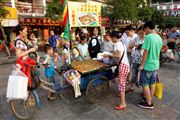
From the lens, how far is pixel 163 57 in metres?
6.54

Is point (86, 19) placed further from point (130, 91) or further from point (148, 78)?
point (148, 78)

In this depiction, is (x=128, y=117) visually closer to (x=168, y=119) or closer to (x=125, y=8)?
(x=168, y=119)

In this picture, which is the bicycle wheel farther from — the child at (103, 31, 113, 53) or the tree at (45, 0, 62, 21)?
the tree at (45, 0, 62, 21)

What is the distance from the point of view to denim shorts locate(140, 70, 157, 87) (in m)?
3.37

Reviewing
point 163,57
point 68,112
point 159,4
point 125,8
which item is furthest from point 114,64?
point 159,4

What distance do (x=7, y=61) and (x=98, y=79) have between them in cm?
725

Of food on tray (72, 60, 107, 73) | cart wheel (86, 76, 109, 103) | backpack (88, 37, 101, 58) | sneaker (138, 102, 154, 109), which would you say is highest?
backpack (88, 37, 101, 58)

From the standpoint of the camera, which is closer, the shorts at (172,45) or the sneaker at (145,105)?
the sneaker at (145,105)

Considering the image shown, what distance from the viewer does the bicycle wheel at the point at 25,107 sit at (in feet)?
10.3

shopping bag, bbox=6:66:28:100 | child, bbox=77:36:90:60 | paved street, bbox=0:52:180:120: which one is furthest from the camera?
child, bbox=77:36:90:60

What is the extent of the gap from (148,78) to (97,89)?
1.10 m

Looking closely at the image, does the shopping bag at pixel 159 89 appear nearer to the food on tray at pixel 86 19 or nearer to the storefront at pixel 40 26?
the food on tray at pixel 86 19

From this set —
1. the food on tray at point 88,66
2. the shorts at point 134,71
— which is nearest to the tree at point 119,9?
the shorts at point 134,71

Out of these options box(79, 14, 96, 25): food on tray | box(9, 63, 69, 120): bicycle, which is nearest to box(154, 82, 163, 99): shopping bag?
box(9, 63, 69, 120): bicycle
